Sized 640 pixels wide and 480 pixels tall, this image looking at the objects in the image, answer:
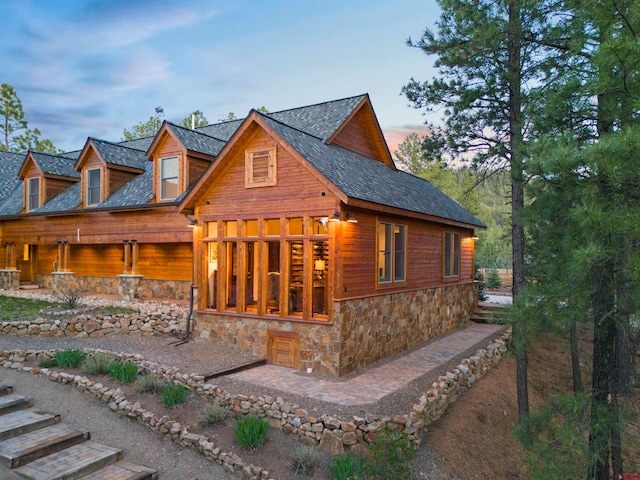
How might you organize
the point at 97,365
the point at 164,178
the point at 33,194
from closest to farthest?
the point at 97,365, the point at 164,178, the point at 33,194

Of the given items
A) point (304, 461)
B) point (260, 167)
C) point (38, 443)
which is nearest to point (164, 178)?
point (260, 167)

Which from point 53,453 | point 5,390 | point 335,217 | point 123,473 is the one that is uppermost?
point 335,217

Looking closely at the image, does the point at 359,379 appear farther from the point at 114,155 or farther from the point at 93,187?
the point at 114,155

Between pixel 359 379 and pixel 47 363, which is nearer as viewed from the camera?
pixel 359 379

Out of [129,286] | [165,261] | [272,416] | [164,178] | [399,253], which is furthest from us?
[165,261]

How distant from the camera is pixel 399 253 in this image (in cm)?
1188

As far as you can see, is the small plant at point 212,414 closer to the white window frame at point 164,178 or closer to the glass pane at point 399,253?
the glass pane at point 399,253

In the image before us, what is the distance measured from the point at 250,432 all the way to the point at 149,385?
2601mm

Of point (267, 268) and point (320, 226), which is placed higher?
point (320, 226)

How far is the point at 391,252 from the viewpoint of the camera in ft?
37.1

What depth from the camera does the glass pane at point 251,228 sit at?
35.4 ft

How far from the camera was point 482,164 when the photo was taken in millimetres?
10828

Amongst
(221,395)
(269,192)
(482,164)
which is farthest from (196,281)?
(482,164)

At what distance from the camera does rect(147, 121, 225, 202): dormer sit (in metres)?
13.9
